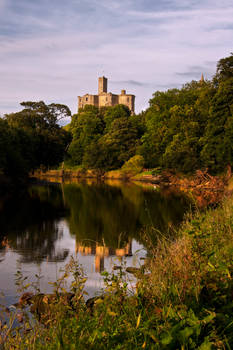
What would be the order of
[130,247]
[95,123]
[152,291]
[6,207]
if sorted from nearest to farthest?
[152,291] < [130,247] < [6,207] < [95,123]

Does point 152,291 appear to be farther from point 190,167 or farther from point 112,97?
point 112,97

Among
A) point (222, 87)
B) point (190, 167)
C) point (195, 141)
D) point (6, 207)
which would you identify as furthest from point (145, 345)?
point (195, 141)

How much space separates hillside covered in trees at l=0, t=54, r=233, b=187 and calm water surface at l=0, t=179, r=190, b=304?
39.5ft

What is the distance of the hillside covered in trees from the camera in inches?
1502

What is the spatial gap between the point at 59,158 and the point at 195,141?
82.4 feet

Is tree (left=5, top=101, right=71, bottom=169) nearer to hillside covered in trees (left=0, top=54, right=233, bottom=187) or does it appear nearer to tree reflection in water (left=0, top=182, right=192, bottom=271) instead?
hillside covered in trees (left=0, top=54, right=233, bottom=187)

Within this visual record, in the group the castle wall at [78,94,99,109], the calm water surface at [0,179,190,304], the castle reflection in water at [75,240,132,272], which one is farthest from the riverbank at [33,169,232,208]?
the castle wall at [78,94,99,109]

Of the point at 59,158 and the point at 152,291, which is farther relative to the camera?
the point at 59,158

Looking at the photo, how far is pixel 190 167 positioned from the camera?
43.3 metres

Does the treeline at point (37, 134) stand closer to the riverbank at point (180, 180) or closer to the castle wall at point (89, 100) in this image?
the riverbank at point (180, 180)

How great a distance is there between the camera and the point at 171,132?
54.2m

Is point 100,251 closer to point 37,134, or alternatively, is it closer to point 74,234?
point 74,234

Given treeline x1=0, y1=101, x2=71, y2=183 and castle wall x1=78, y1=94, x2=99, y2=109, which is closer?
treeline x1=0, y1=101, x2=71, y2=183

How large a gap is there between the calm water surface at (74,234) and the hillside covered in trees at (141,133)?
473 inches
